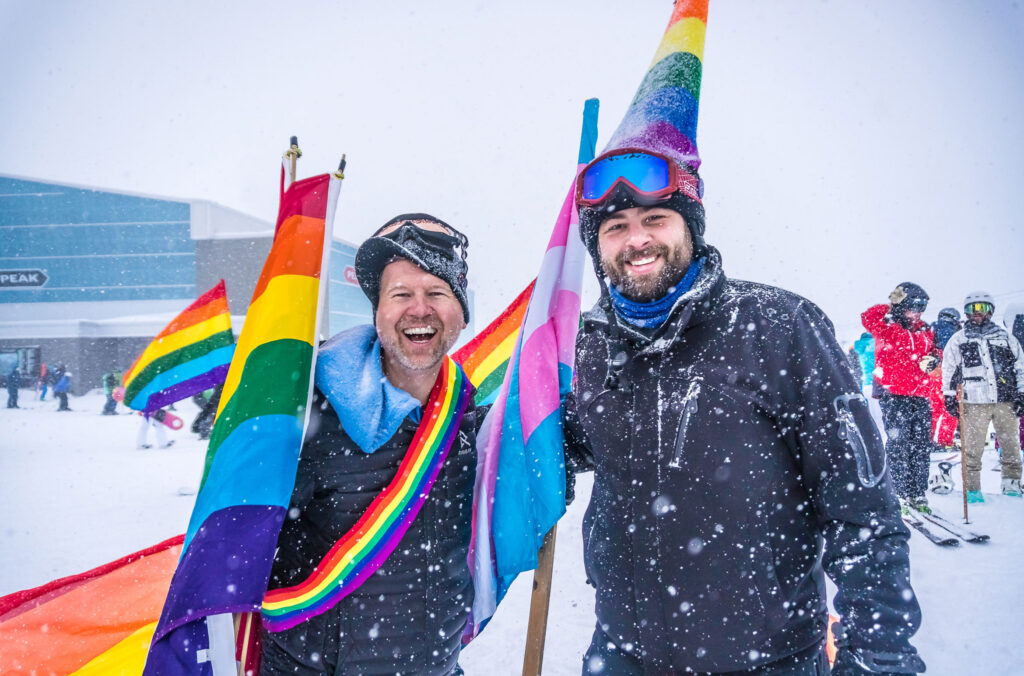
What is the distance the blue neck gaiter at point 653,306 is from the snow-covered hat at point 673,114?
15 centimetres

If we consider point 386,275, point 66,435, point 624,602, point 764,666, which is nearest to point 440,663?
point 624,602

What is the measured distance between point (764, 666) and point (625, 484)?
2.19 feet

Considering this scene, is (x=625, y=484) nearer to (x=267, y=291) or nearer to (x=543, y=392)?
(x=543, y=392)

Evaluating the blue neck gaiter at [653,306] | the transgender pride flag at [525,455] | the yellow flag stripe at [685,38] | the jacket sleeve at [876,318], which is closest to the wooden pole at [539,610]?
the transgender pride flag at [525,455]

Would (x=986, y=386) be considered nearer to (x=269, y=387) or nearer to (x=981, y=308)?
(x=981, y=308)

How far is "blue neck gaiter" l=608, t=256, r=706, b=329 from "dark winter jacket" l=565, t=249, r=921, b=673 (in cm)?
6

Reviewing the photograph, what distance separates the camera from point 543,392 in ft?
8.38

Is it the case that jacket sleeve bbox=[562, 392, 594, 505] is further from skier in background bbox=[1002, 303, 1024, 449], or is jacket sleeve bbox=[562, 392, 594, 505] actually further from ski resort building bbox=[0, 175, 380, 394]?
ski resort building bbox=[0, 175, 380, 394]

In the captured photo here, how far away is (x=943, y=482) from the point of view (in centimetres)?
758

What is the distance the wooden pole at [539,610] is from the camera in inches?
104

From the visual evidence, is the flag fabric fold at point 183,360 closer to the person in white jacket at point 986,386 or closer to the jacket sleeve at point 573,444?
the jacket sleeve at point 573,444

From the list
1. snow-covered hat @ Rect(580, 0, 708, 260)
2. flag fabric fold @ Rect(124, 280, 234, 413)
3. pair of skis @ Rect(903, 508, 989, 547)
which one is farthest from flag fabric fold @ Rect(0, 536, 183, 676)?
pair of skis @ Rect(903, 508, 989, 547)

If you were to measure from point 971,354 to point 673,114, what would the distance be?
24.3 ft

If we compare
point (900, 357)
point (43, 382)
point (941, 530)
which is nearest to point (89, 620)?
point (941, 530)
